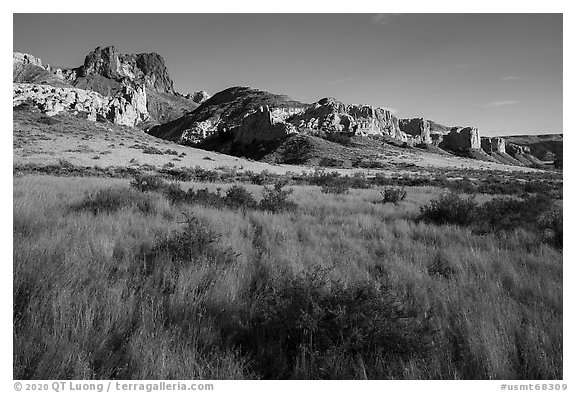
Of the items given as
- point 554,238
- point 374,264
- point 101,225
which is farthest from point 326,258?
point 554,238

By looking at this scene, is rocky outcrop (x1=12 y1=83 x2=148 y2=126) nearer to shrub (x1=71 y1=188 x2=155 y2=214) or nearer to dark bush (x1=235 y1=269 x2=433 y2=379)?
shrub (x1=71 y1=188 x2=155 y2=214)

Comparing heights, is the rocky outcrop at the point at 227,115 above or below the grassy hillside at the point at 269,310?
above

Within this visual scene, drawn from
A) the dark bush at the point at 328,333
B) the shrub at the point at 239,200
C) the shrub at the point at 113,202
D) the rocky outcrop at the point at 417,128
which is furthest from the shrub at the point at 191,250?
the rocky outcrop at the point at 417,128

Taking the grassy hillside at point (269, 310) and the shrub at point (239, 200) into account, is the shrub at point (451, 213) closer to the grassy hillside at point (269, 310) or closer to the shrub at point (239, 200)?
the grassy hillside at point (269, 310)

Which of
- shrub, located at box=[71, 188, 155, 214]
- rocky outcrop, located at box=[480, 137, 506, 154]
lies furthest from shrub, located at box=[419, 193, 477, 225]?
rocky outcrop, located at box=[480, 137, 506, 154]

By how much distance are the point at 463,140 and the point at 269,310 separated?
16808 cm

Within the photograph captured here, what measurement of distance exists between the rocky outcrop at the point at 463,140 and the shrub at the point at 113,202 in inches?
6093

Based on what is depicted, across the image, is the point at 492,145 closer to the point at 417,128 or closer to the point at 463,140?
the point at 463,140

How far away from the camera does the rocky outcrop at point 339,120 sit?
4178 inches

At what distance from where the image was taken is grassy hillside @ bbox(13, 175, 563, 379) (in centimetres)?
222

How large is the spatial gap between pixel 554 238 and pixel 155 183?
1139 cm

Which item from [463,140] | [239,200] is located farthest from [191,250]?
[463,140]

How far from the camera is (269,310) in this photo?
2.71 meters
